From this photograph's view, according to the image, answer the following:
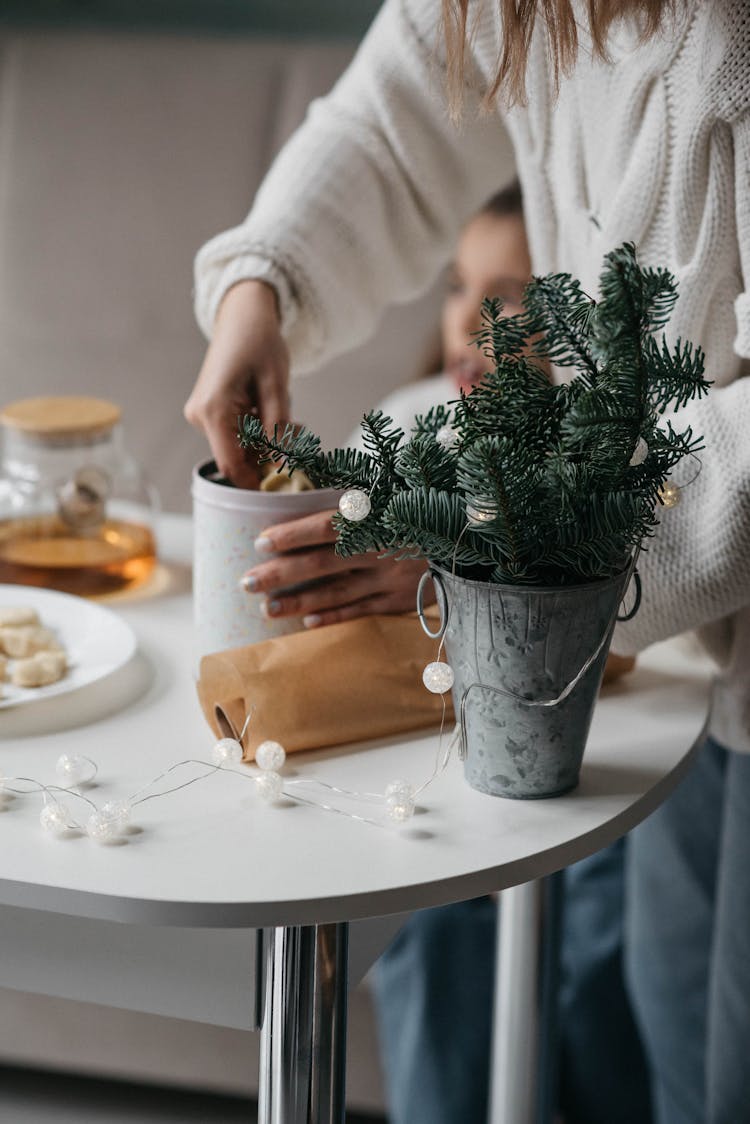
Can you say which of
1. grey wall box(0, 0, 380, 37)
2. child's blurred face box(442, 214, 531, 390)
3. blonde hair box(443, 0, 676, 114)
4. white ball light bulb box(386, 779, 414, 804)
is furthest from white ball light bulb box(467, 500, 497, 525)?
grey wall box(0, 0, 380, 37)

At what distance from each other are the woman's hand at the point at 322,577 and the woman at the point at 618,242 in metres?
0.08

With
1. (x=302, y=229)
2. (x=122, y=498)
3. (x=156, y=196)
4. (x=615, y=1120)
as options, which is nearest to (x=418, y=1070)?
(x=615, y=1120)

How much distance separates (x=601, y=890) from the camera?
131cm

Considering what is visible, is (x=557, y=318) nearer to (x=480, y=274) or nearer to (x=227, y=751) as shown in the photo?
(x=227, y=751)

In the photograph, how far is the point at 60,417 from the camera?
91 cm

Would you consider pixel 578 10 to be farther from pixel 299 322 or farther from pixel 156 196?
pixel 156 196

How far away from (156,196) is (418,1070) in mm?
1153

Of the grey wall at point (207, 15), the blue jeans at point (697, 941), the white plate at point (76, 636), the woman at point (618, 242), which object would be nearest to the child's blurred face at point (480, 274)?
the grey wall at point (207, 15)

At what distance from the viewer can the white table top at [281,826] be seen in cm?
51

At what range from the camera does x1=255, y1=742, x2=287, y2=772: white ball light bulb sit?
0.60 m

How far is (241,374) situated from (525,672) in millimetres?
317

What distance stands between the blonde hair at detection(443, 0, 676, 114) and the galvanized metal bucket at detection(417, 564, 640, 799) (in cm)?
27

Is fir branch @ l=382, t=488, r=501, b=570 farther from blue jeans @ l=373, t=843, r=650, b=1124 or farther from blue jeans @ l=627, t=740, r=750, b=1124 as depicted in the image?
blue jeans @ l=373, t=843, r=650, b=1124

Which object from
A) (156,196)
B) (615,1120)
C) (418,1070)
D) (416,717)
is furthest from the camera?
(156,196)
